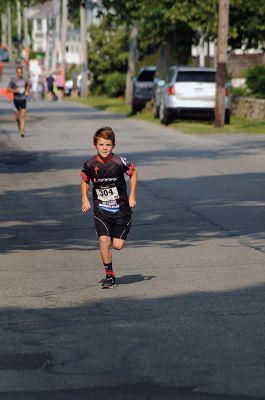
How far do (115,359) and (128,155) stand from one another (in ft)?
69.5

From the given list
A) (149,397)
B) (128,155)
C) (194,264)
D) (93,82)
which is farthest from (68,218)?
(93,82)

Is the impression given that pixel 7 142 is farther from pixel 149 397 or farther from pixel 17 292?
pixel 149 397

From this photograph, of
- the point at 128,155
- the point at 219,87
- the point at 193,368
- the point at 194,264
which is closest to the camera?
the point at 193,368

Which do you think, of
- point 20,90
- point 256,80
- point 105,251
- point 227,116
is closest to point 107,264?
point 105,251

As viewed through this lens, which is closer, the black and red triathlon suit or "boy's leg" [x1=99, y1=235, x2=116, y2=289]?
"boy's leg" [x1=99, y1=235, x2=116, y2=289]

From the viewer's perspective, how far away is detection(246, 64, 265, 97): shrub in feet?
156

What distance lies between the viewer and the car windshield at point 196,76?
4028 centimetres

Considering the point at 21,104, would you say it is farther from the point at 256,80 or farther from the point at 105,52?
the point at 105,52

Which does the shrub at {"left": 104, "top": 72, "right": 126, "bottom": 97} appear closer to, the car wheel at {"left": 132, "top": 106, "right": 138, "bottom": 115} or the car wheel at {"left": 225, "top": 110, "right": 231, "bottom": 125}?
the car wheel at {"left": 132, "top": 106, "right": 138, "bottom": 115}

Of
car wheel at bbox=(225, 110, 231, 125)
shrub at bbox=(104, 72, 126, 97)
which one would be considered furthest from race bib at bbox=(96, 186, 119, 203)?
shrub at bbox=(104, 72, 126, 97)

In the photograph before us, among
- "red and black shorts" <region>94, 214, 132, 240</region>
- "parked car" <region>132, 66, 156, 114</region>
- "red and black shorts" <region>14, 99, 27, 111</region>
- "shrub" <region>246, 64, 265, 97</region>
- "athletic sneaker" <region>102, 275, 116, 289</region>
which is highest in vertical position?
"red and black shorts" <region>94, 214, 132, 240</region>

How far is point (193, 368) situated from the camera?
7.50m

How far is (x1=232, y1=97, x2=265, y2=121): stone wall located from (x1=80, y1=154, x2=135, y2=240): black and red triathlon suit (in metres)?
30.3

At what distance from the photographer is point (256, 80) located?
4869 cm
